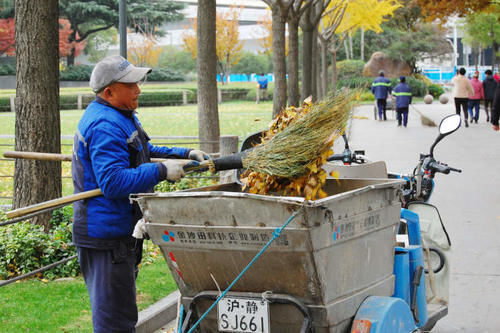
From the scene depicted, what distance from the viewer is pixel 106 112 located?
4.09 m

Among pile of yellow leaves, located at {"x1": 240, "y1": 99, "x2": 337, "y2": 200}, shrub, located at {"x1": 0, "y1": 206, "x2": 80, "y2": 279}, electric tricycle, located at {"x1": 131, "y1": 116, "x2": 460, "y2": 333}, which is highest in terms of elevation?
pile of yellow leaves, located at {"x1": 240, "y1": 99, "x2": 337, "y2": 200}

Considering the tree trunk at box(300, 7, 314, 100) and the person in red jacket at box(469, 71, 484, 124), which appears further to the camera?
the person in red jacket at box(469, 71, 484, 124)

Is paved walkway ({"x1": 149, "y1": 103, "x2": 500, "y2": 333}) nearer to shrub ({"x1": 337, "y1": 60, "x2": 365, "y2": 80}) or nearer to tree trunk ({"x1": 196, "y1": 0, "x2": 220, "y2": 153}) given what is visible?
tree trunk ({"x1": 196, "y1": 0, "x2": 220, "y2": 153})

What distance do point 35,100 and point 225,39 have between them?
57.7 m

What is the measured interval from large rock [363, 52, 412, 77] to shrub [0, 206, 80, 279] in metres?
47.1

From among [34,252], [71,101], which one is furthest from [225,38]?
[34,252]

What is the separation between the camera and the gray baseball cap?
418 cm

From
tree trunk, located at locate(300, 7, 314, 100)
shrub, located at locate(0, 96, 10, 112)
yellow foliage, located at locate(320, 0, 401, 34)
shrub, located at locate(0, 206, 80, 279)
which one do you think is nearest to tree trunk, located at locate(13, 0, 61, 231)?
shrub, located at locate(0, 206, 80, 279)

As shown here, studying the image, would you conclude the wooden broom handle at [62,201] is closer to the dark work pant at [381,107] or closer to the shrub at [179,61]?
the dark work pant at [381,107]

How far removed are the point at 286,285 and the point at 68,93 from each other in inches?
1577

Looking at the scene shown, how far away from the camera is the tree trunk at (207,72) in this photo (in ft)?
40.4

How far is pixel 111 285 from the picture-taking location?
163 inches

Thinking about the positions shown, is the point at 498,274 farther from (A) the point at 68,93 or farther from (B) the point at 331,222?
(A) the point at 68,93

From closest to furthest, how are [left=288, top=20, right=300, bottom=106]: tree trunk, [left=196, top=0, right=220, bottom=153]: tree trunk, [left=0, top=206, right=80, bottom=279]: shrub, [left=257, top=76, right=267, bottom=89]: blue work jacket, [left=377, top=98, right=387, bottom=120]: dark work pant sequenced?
[left=0, top=206, right=80, bottom=279]: shrub < [left=196, top=0, right=220, bottom=153]: tree trunk < [left=288, top=20, right=300, bottom=106]: tree trunk < [left=377, top=98, right=387, bottom=120]: dark work pant < [left=257, top=76, right=267, bottom=89]: blue work jacket
